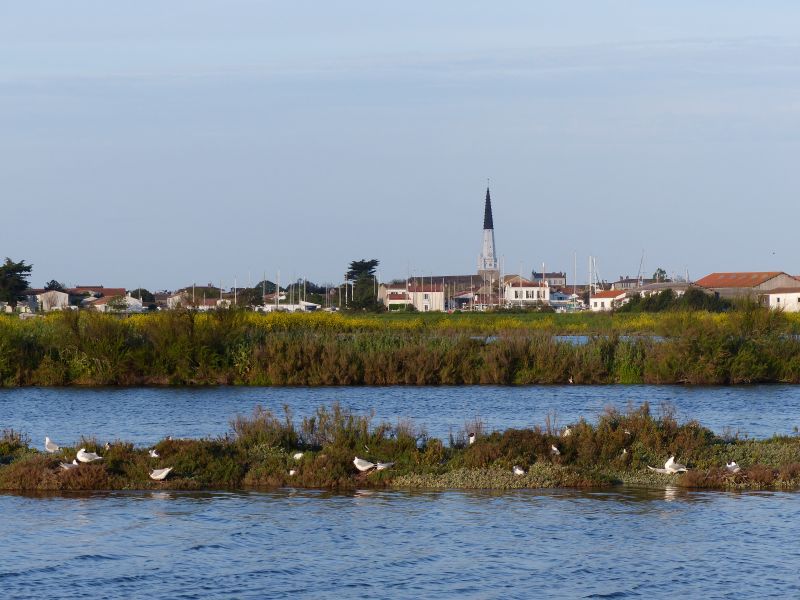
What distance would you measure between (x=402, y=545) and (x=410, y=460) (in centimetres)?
420

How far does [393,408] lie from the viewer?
109ft

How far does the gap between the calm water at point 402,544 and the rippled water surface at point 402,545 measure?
3 cm

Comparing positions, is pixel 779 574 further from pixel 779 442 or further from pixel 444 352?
pixel 444 352

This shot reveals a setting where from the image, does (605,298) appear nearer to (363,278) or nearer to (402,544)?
(363,278)

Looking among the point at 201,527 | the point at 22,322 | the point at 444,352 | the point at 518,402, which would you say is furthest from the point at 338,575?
the point at 22,322

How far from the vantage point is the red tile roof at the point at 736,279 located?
133 meters

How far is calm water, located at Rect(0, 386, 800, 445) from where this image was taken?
92.7 ft

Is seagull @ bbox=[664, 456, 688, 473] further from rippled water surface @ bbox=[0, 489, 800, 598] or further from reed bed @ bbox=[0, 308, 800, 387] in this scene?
reed bed @ bbox=[0, 308, 800, 387]

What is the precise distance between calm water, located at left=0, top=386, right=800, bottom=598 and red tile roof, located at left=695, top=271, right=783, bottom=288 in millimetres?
116345

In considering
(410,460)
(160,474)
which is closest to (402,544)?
(410,460)

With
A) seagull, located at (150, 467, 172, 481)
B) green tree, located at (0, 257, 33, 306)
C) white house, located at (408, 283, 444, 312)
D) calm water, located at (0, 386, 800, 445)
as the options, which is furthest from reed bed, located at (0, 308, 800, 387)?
white house, located at (408, 283, 444, 312)

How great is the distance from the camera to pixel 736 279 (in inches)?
5492

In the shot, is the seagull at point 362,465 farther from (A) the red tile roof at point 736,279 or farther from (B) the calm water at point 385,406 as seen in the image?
(A) the red tile roof at point 736,279

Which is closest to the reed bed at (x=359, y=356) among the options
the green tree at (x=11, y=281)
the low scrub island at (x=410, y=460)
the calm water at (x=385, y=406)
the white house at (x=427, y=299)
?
the calm water at (x=385, y=406)
